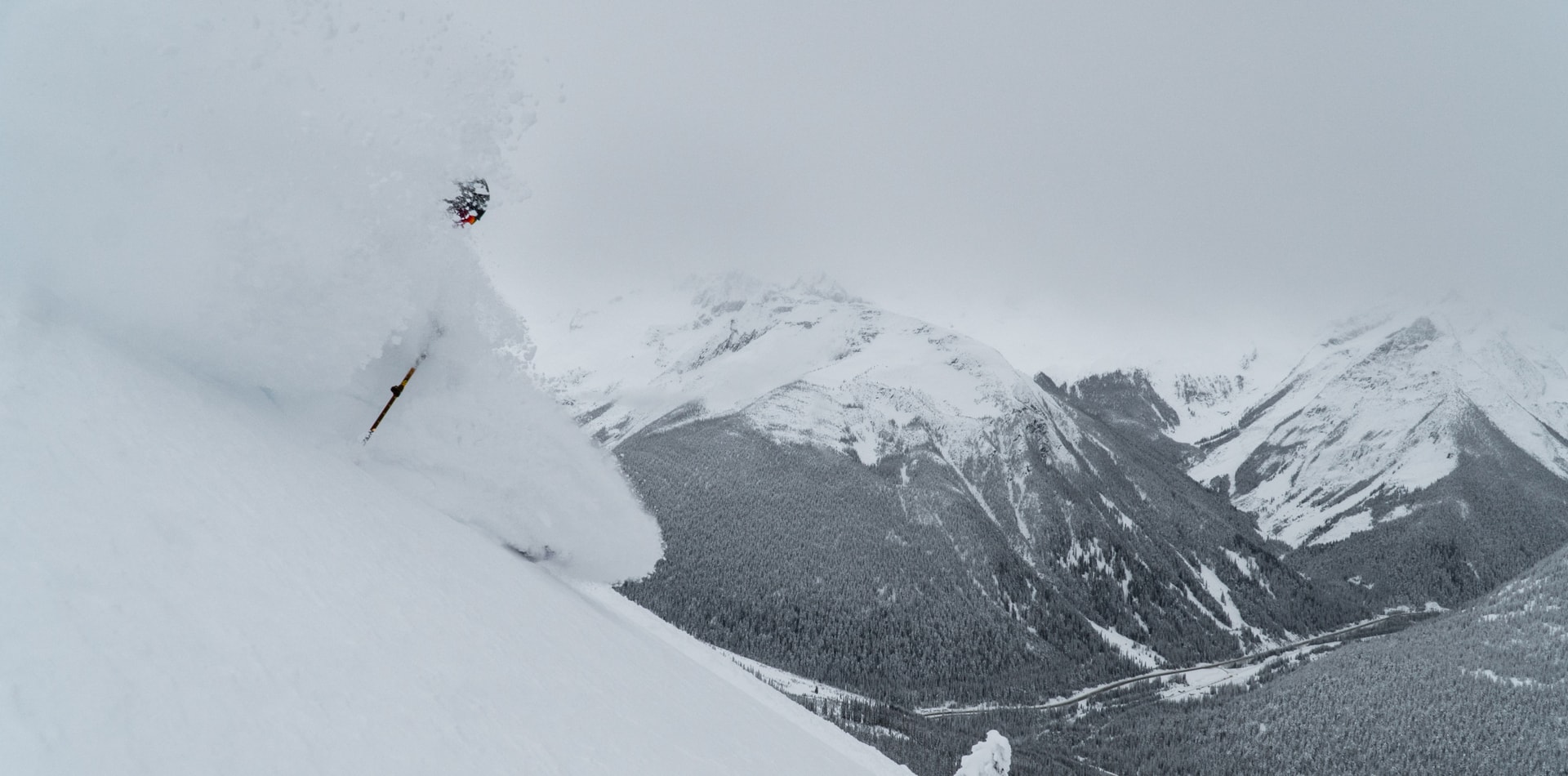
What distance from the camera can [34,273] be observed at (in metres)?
8.11

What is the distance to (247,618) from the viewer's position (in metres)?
5.42

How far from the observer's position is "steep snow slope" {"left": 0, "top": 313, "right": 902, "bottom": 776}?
13.9 ft

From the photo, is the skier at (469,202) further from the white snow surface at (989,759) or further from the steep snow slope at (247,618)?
the white snow surface at (989,759)

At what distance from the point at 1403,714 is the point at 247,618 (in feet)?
599

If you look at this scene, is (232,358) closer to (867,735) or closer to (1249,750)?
(867,735)

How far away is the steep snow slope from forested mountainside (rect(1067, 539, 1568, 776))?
163 meters

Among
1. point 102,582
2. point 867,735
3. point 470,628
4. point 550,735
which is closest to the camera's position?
point 102,582

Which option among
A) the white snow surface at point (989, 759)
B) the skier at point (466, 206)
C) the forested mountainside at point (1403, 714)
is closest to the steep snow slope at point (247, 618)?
the skier at point (466, 206)

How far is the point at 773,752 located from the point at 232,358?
9419 millimetres

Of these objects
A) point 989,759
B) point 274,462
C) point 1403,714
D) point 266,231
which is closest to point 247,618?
point 274,462

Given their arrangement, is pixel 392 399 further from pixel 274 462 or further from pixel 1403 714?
pixel 1403 714

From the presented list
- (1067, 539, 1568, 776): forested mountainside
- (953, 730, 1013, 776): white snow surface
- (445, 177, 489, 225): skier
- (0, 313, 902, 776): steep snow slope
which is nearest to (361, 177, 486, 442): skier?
(445, 177, 489, 225): skier

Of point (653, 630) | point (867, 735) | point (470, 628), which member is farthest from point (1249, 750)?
point (470, 628)

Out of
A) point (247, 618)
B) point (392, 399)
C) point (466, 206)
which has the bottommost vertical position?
point (247, 618)
